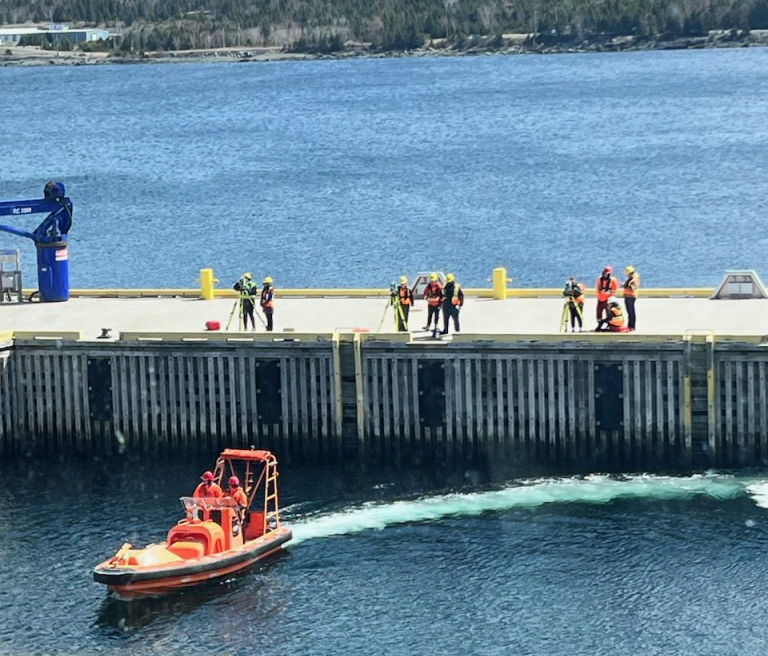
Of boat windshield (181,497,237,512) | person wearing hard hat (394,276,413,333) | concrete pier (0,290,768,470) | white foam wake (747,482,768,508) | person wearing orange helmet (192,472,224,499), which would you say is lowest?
white foam wake (747,482,768,508)

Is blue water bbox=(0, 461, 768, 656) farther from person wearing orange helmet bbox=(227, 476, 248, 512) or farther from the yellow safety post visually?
the yellow safety post

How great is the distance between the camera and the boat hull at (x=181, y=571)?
46.0m

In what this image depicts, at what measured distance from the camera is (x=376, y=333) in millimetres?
56156

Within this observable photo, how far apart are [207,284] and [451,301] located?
11.1 metres

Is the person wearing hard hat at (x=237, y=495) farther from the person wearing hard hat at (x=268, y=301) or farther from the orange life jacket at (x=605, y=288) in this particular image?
the orange life jacket at (x=605, y=288)

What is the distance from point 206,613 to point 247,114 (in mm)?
143146

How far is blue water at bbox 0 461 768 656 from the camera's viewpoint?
146 feet

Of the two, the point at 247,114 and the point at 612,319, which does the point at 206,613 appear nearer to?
the point at 612,319

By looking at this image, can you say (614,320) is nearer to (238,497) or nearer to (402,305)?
(402,305)

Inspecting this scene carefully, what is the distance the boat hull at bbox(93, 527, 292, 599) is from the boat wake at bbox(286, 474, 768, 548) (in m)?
2.68

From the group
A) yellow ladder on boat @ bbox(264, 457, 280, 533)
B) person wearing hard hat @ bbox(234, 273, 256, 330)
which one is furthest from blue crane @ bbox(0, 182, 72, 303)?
yellow ladder on boat @ bbox(264, 457, 280, 533)

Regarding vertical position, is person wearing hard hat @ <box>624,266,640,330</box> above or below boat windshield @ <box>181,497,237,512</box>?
above

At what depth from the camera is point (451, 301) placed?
56094mm

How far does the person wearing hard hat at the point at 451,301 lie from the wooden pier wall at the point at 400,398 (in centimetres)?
101
